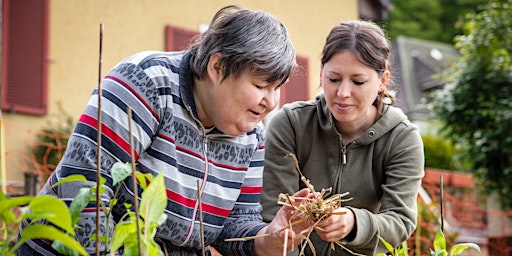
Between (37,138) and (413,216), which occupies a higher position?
(413,216)

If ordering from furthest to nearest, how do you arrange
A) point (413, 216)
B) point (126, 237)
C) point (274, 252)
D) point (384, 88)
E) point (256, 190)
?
1. point (384, 88)
2. point (413, 216)
3. point (256, 190)
4. point (274, 252)
5. point (126, 237)

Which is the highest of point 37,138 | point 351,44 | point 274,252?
point 351,44

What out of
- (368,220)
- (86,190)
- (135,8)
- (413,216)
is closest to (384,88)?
(413,216)

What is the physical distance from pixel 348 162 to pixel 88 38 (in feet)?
17.4

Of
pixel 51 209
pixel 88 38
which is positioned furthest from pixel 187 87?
pixel 88 38

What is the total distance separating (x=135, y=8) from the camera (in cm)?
793

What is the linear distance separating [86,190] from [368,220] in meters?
1.19

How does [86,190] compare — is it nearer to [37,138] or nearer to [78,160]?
[78,160]

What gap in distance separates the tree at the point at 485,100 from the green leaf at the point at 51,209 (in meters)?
7.11

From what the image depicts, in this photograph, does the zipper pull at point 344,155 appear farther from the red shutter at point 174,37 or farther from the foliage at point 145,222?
the red shutter at point 174,37

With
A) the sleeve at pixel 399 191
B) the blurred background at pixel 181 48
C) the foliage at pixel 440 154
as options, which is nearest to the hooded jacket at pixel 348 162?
the sleeve at pixel 399 191

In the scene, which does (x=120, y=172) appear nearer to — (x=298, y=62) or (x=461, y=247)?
(x=461, y=247)

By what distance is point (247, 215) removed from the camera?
2311mm

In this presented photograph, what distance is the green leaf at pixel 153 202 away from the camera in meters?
1.16
